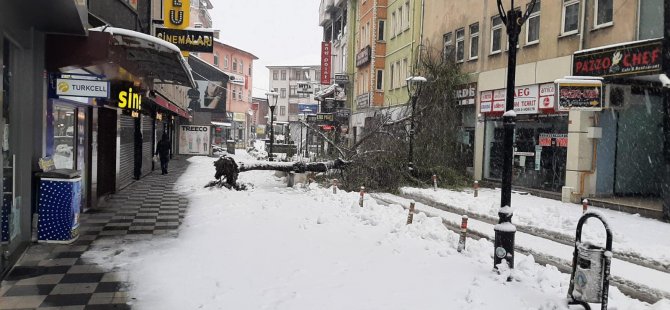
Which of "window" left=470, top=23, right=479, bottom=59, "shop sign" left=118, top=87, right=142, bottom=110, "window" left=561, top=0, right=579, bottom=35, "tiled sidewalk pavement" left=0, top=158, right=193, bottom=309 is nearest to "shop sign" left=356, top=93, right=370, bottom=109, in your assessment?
"window" left=470, top=23, right=479, bottom=59

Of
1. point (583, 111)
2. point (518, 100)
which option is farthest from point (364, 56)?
point (583, 111)

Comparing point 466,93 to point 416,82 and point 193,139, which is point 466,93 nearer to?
point 416,82

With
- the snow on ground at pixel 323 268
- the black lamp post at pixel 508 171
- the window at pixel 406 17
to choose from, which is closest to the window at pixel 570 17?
the snow on ground at pixel 323 268

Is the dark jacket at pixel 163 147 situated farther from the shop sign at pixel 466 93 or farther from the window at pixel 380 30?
the window at pixel 380 30

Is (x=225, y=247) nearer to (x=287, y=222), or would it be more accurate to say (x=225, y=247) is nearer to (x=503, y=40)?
(x=287, y=222)

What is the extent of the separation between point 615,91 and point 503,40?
19.1ft

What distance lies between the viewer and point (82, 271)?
6785 millimetres

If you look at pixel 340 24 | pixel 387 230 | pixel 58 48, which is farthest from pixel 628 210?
pixel 340 24

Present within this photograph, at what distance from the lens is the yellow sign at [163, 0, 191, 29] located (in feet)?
61.8

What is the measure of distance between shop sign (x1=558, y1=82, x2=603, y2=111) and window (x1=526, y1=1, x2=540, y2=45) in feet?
13.9

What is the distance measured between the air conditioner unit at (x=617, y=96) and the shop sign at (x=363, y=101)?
21946 mm

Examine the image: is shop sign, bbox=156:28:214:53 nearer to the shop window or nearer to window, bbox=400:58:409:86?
the shop window

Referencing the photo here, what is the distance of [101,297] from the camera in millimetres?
5766

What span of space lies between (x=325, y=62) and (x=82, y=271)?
148 feet
